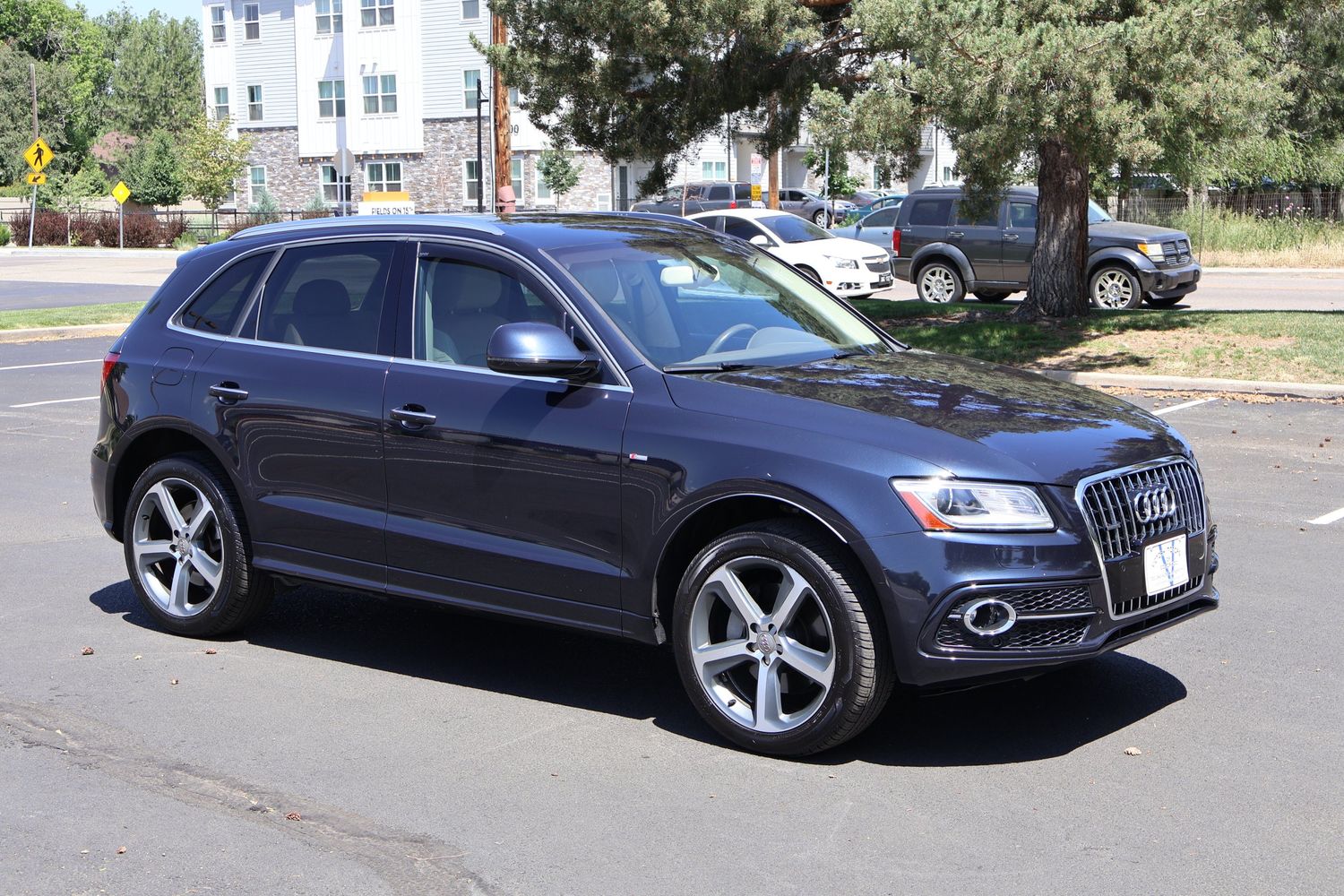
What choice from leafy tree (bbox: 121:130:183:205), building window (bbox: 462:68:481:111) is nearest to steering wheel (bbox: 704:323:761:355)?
building window (bbox: 462:68:481:111)

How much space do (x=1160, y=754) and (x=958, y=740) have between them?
2.21 feet

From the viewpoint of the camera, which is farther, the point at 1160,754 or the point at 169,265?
the point at 169,265

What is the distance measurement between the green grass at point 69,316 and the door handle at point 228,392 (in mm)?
16630

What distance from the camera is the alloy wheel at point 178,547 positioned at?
655 centimetres

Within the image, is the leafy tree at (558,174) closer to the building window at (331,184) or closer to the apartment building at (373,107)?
the apartment building at (373,107)

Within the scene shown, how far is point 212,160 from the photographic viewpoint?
6253 centimetres

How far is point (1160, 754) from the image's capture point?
5.09m

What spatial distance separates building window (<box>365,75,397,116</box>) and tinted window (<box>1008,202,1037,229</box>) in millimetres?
43666

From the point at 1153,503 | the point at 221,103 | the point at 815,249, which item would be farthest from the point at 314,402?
the point at 221,103

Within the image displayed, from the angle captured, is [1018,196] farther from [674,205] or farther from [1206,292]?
[674,205]

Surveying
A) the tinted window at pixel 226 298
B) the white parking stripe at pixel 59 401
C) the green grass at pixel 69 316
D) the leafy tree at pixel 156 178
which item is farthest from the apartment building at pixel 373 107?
the tinted window at pixel 226 298

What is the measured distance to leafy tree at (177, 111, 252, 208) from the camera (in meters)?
62.6

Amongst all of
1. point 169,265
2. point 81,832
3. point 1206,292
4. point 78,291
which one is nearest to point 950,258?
point 1206,292

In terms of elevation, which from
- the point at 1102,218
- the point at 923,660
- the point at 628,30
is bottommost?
the point at 923,660
